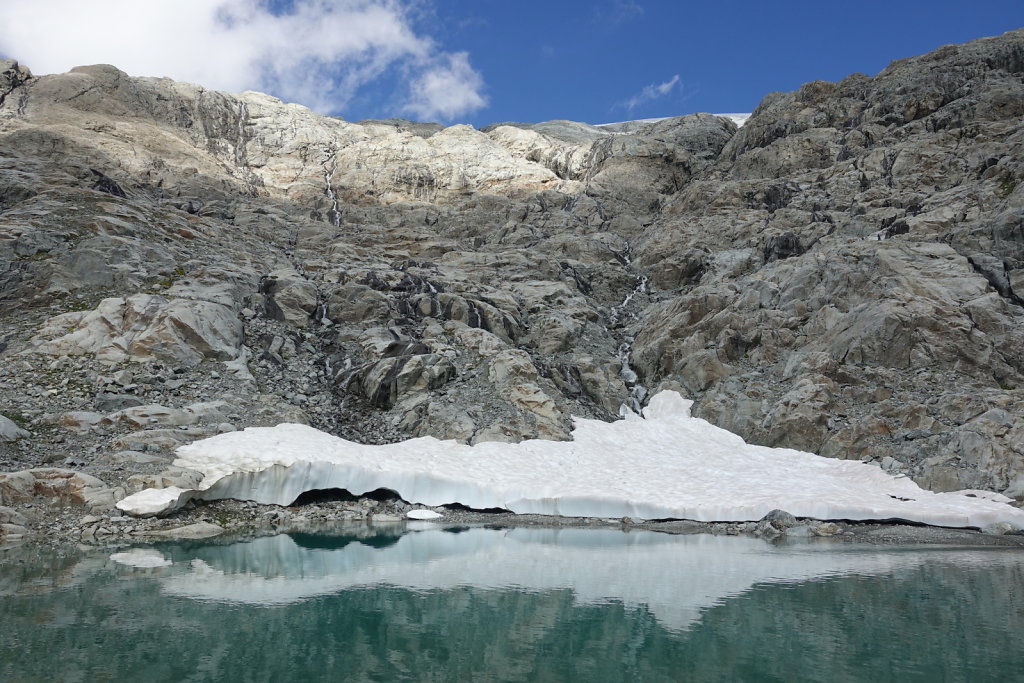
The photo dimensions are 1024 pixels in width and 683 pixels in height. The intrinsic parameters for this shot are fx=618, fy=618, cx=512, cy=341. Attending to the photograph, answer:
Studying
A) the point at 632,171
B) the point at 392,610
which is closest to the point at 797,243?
the point at 632,171

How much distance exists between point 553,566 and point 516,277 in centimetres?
3869

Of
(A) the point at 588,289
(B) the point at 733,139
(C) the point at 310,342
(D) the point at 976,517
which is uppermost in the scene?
(B) the point at 733,139

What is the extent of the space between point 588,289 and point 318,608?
46049 millimetres

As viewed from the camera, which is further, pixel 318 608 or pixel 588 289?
pixel 588 289

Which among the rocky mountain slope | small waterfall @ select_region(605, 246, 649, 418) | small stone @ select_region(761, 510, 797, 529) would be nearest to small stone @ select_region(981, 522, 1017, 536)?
the rocky mountain slope

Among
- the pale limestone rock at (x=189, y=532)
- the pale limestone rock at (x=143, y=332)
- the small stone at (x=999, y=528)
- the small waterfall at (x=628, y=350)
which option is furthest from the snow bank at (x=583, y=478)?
the pale limestone rock at (x=143, y=332)

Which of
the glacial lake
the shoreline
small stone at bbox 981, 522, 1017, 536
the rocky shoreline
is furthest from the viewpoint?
small stone at bbox 981, 522, 1017, 536

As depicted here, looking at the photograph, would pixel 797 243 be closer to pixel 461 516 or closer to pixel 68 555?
pixel 461 516

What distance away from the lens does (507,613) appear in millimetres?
16953

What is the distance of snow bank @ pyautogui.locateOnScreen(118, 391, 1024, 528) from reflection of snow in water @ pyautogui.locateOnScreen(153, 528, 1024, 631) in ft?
11.9

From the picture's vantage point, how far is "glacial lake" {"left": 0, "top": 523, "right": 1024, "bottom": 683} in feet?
41.9

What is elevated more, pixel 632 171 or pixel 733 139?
pixel 733 139

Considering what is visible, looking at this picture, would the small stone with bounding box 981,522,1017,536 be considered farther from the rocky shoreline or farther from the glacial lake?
the glacial lake

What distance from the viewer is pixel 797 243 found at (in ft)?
178
